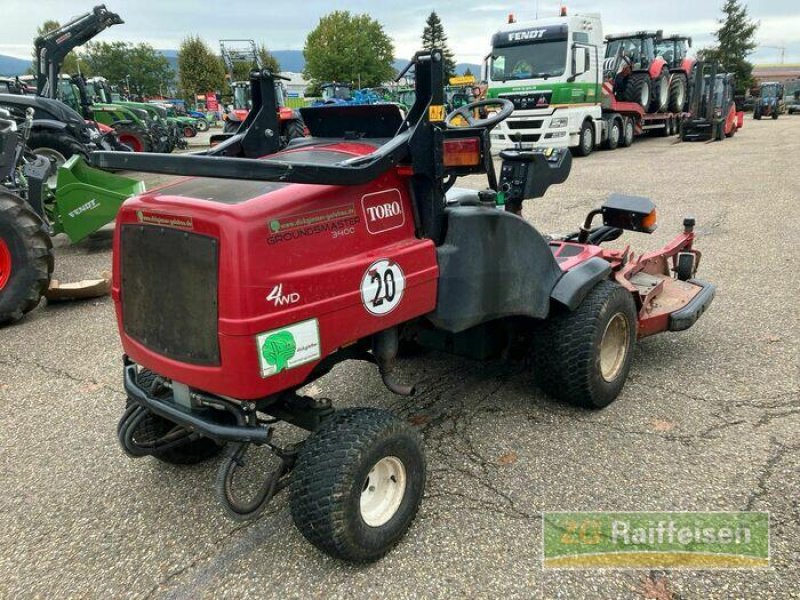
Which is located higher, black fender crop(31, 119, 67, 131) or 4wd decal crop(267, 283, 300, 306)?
black fender crop(31, 119, 67, 131)

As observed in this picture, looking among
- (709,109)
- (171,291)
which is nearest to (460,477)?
(171,291)

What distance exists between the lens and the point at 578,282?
10.2 feet

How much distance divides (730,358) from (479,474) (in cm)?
211

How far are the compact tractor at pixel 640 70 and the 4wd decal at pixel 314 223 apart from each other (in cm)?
1759

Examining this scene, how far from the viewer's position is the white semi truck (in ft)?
45.6

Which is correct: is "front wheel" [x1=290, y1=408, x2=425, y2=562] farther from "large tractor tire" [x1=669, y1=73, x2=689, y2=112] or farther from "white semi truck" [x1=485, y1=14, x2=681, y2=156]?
"large tractor tire" [x1=669, y1=73, x2=689, y2=112]

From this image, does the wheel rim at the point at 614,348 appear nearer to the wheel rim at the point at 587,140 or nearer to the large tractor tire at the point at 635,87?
the wheel rim at the point at 587,140

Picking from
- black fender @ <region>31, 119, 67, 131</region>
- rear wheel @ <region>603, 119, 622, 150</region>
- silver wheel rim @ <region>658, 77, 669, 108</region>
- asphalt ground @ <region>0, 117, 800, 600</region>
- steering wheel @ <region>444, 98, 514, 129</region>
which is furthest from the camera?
silver wheel rim @ <region>658, 77, 669, 108</region>

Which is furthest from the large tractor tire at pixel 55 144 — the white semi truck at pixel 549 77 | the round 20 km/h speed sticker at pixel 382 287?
the white semi truck at pixel 549 77

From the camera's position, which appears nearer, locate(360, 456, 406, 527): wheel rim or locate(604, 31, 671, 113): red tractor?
locate(360, 456, 406, 527): wheel rim

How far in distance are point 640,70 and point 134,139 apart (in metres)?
13.8

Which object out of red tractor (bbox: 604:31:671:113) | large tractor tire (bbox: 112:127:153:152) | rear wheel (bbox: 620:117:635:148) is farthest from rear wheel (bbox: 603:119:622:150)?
large tractor tire (bbox: 112:127:153:152)

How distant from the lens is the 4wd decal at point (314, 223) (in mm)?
2049

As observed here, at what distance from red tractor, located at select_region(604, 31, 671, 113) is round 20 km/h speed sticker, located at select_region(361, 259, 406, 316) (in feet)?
57.4
